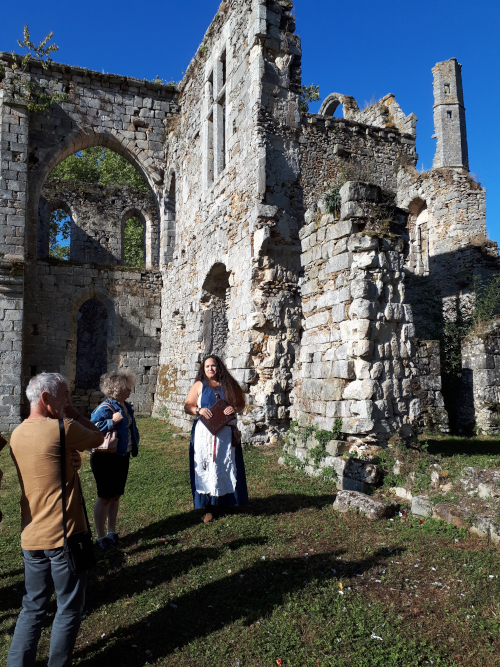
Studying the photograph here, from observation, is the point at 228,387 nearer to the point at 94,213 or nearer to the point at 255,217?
the point at 255,217

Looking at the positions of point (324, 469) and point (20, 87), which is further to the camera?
point (20, 87)

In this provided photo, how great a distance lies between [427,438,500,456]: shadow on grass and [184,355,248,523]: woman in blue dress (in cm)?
415

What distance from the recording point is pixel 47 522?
102 inches

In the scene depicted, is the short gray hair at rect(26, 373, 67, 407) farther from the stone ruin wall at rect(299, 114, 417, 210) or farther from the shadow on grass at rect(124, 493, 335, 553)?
the stone ruin wall at rect(299, 114, 417, 210)

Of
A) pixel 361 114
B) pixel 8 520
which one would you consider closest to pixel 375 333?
pixel 8 520

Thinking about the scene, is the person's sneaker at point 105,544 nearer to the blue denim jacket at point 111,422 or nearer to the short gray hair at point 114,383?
the blue denim jacket at point 111,422

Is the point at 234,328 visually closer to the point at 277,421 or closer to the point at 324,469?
the point at 277,421

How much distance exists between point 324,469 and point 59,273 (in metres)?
10.6

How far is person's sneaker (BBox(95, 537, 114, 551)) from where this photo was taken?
4379mm

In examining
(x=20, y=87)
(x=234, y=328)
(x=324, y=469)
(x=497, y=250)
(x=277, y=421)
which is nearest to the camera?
(x=324, y=469)

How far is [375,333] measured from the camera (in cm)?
630

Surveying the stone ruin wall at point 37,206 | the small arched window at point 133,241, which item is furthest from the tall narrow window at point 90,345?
the small arched window at point 133,241

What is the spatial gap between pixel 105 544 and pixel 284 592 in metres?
1.83

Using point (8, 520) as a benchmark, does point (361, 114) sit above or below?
above
